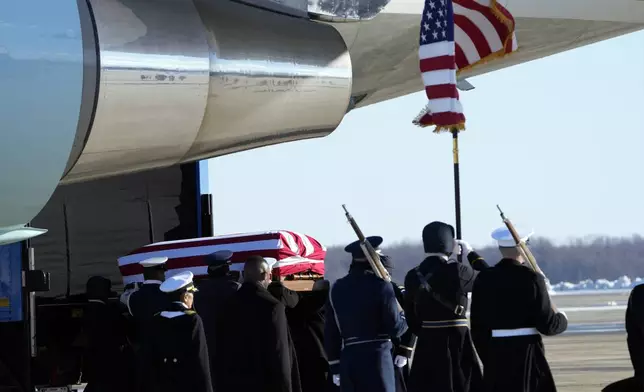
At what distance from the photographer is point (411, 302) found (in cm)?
915

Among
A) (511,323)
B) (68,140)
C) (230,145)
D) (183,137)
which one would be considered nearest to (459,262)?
(511,323)

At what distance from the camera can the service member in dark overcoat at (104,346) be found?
9.72m

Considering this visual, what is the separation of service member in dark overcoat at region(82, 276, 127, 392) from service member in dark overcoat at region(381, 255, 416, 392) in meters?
2.20

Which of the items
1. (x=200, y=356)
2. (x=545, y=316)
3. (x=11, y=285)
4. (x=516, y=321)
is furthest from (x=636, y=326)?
(x=11, y=285)

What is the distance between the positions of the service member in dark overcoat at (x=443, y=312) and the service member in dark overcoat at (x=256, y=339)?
1.03 metres

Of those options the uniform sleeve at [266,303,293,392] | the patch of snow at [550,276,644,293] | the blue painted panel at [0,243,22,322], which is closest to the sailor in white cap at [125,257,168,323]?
the uniform sleeve at [266,303,293,392]

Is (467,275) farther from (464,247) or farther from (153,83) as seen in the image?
(153,83)

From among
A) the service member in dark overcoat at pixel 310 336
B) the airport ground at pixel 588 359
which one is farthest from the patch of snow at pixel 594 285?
the service member in dark overcoat at pixel 310 336

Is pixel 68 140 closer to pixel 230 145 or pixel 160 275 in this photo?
pixel 230 145

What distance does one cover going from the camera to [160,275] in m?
9.71

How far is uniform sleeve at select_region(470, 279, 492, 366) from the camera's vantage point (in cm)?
852

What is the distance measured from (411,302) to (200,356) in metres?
1.63

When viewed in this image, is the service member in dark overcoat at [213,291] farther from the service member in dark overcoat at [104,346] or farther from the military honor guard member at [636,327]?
the military honor guard member at [636,327]

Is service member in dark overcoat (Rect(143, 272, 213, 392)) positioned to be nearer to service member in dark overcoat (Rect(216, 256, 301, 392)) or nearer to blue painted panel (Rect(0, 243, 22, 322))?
service member in dark overcoat (Rect(216, 256, 301, 392))
